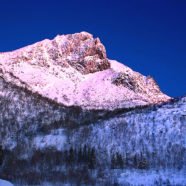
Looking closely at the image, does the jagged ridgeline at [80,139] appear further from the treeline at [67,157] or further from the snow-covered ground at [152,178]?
the snow-covered ground at [152,178]

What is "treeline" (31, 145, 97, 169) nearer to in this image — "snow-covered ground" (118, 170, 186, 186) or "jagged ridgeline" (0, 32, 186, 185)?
"jagged ridgeline" (0, 32, 186, 185)

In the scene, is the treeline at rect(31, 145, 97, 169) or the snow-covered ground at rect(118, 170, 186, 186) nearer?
the snow-covered ground at rect(118, 170, 186, 186)

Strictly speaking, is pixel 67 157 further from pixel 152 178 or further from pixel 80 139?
pixel 152 178

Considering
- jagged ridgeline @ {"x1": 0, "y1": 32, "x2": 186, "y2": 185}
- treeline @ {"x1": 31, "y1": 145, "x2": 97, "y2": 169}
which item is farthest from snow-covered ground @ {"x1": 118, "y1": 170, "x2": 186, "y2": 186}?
treeline @ {"x1": 31, "y1": 145, "x2": 97, "y2": 169}

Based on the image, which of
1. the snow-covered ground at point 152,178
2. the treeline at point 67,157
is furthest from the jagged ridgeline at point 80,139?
the snow-covered ground at point 152,178

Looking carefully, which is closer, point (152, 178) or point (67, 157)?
point (152, 178)

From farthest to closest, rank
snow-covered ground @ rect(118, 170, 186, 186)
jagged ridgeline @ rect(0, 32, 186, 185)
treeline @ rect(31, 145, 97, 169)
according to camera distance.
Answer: treeline @ rect(31, 145, 97, 169) → jagged ridgeline @ rect(0, 32, 186, 185) → snow-covered ground @ rect(118, 170, 186, 186)

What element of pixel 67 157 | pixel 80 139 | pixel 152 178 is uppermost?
pixel 80 139

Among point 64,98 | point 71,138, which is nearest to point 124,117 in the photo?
point 71,138

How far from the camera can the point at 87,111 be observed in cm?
16338

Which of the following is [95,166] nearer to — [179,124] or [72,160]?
[72,160]

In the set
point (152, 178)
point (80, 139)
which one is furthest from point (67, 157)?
point (152, 178)

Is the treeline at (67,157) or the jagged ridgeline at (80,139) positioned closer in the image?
the jagged ridgeline at (80,139)

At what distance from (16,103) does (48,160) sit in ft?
156
